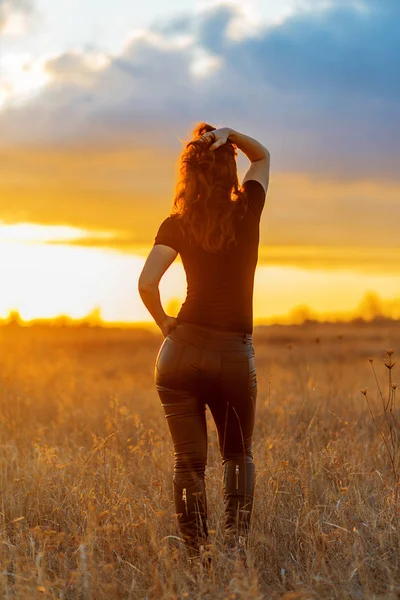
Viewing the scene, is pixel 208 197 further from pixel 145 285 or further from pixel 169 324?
pixel 169 324

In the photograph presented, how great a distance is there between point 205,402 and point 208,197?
1.12m

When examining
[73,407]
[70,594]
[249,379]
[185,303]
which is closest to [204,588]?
[70,594]

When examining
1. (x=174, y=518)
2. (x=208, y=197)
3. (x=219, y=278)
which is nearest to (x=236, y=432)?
(x=219, y=278)

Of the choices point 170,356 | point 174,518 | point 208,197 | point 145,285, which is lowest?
point 174,518

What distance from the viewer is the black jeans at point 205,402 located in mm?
4059

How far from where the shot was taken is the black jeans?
4.06 metres

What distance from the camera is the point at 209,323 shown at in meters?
4.05

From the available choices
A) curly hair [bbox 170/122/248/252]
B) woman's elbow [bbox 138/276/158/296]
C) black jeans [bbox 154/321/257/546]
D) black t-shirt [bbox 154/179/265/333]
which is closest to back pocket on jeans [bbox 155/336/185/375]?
black jeans [bbox 154/321/257/546]

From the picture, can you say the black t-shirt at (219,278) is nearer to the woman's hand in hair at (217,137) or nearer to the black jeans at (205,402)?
the black jeans at (205,402)

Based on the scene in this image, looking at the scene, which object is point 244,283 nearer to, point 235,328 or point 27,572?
point 235,328

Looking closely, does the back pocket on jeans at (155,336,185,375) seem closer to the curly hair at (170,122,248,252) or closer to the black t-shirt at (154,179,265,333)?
the black t-shirt at (154,179,265,333)

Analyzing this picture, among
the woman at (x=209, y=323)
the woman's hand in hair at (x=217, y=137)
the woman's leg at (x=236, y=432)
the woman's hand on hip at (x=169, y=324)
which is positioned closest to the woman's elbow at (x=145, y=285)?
the woman at (x=209, y=323)

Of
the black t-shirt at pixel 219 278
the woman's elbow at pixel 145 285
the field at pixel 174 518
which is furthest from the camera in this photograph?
the woman's elbow at pixel 145 285

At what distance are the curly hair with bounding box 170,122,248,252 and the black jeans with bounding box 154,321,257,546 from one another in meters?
0.49
